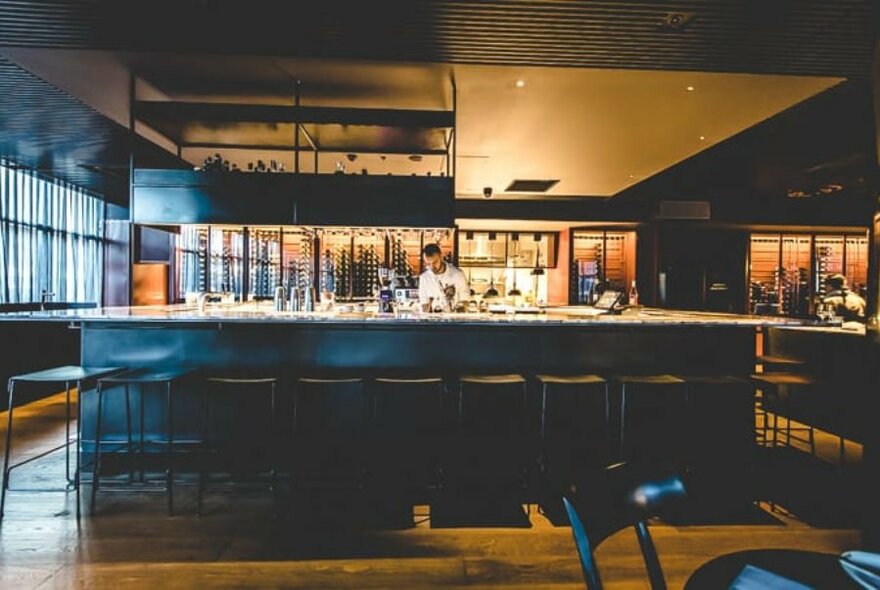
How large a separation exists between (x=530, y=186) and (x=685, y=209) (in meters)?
3.33

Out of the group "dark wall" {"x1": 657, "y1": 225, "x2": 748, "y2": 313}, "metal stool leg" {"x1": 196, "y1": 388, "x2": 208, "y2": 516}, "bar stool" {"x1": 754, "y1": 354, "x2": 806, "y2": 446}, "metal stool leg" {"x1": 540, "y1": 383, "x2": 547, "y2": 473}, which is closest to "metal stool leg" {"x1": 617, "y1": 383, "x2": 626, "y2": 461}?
"metal stool leg" {"x1": 540, "y1": 383, "x2": 547, "y2": 473}

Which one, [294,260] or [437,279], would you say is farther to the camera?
[294,260]

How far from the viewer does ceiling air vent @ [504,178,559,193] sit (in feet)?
27.6

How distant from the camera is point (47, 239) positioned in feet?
24.1

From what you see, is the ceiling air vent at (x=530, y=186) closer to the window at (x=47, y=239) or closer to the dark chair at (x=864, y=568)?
the window at (x=47, y=239)

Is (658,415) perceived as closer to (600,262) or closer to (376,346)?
(376,346)

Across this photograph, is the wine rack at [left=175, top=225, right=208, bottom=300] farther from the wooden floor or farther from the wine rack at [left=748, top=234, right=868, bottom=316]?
the wine rack at [left=748, top=234, right=868, bottom=316]

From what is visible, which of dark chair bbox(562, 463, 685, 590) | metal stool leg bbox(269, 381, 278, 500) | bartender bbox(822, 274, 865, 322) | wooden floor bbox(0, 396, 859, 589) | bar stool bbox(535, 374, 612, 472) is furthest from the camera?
bartender bbox(822, 274, 865, 322)

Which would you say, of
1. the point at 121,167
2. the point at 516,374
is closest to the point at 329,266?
the point at 121,167

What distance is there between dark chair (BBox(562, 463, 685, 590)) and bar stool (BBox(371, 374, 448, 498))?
241 cm

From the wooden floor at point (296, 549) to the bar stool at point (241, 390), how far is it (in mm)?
213

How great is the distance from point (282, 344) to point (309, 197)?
1307mm

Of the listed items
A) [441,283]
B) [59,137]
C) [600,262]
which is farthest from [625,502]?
[600,262]

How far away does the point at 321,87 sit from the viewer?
4.80 meters
